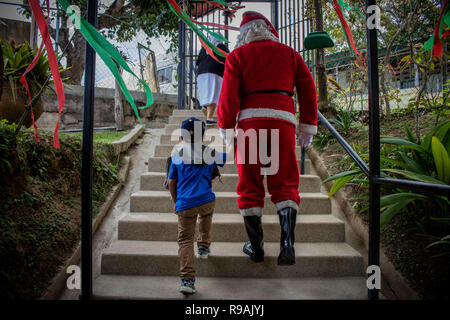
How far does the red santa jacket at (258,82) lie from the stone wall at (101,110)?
3561mm

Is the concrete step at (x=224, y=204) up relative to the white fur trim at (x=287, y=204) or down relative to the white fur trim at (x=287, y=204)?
down

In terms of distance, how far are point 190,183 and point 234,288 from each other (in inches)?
27.4

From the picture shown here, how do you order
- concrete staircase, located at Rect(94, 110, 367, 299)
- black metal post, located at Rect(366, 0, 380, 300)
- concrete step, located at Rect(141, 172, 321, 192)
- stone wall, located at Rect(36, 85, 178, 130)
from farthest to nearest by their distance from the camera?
stone wall, located at Rect(36, 85, 178, 130) → concrete step, located at Rect(141, 172, 321, 192) → concrete staircase, located at Rect(94, 110, 367, 299) → black metal post, located at Rect(366, 0, 380, 300)

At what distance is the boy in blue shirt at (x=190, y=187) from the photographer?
147 centimetres

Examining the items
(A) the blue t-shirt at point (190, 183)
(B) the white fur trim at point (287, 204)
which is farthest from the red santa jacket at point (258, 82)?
(B) the white fur trim at point (287, 204)

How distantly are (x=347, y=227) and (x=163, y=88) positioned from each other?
19.8ft

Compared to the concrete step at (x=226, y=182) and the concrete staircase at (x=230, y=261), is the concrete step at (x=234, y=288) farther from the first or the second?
the concrete step at (x=226, y=182)

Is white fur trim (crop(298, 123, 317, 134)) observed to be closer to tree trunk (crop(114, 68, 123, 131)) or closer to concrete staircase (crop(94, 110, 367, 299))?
concrete staircase (crop(94, 110, 367, 299))

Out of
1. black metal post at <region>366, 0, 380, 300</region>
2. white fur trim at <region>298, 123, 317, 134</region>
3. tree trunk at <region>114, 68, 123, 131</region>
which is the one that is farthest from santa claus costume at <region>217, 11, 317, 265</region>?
tree trunk at <region>114, 68, 123, 131</region>

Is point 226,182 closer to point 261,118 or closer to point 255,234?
point 255,234

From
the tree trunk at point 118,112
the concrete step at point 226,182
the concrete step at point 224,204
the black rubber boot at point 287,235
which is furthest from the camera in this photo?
the tree trunk at point 118,112

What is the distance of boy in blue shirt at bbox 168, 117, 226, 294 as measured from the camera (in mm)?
1471
